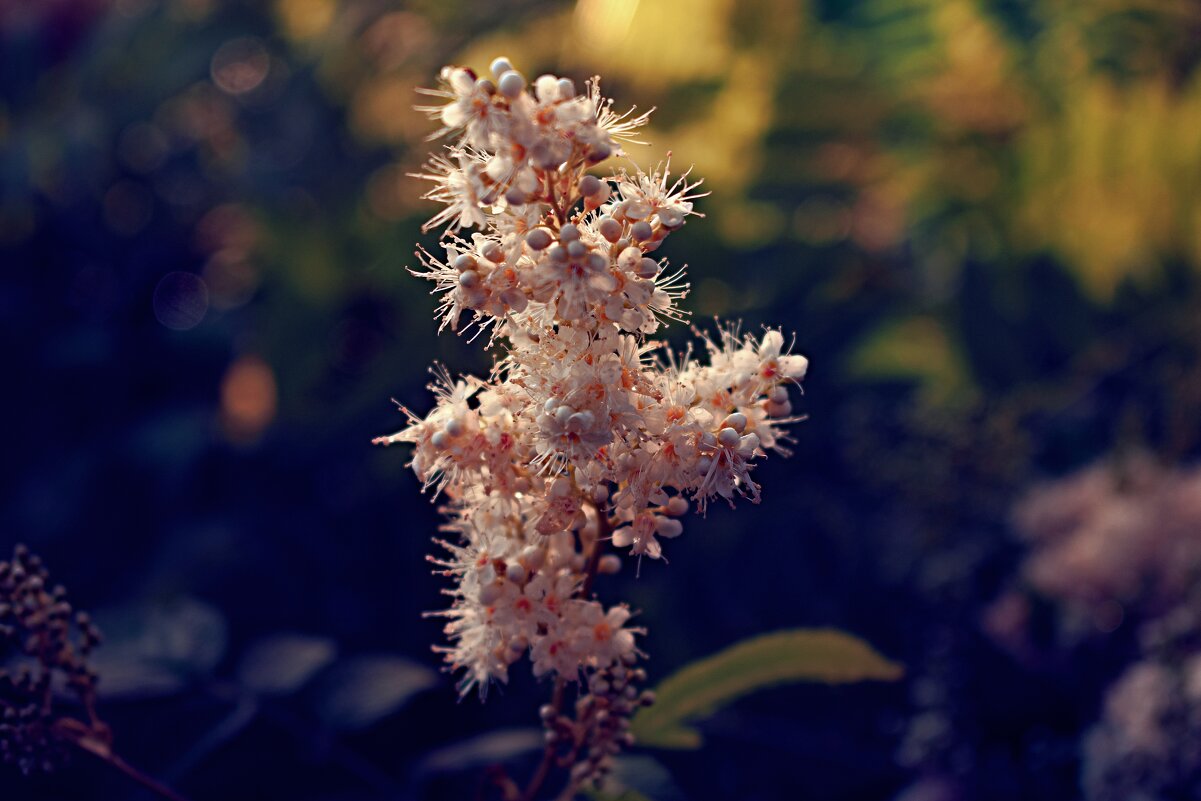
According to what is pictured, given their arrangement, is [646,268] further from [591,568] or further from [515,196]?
[591,568]

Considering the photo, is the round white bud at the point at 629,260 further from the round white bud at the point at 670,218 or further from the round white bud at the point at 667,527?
the round white bud at the point at 667,527

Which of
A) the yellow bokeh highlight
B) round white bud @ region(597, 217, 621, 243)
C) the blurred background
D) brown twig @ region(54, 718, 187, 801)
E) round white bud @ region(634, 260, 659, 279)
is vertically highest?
the yellow bokeh highlight

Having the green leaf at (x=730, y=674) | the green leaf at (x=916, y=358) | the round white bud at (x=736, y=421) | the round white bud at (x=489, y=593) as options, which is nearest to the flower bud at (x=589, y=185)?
the round white bud at (x=736, y=421)

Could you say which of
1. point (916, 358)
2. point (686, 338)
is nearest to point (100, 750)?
point (686, 338)

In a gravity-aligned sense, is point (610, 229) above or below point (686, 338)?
below

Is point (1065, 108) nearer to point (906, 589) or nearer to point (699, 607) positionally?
point (906, 589)

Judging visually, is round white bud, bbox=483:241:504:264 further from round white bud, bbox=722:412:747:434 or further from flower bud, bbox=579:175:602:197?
round white bud, bbox=722:412:747:434

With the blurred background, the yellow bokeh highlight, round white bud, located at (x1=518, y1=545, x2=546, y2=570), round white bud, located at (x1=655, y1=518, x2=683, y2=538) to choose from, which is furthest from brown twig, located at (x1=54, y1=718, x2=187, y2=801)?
the yellow bokeh highlight

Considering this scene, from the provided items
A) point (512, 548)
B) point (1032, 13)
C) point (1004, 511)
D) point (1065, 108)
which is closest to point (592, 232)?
point (512, 548)

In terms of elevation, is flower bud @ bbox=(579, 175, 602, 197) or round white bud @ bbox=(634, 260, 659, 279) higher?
flower bud @ bbox=(579, 175, 602, 197)
